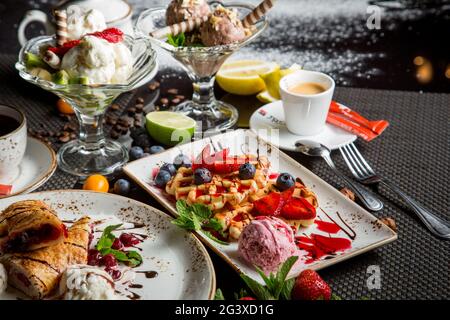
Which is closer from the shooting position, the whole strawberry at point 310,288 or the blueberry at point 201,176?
the whole strawberry at point 310,288

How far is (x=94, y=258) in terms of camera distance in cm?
168

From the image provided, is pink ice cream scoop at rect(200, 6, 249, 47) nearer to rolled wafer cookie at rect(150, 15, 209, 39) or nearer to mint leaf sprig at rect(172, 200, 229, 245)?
rolled wafer cookie at rect(150, 15, 209, 39)

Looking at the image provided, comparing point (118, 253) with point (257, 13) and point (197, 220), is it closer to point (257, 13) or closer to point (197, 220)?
point (197, 220)

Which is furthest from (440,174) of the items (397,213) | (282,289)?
(282,289)

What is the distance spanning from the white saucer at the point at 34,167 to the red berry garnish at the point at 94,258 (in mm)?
419

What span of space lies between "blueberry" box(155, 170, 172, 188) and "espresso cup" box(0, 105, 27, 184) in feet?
1.54

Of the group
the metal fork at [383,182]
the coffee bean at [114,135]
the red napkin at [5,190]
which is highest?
the metal fork at [383,182]

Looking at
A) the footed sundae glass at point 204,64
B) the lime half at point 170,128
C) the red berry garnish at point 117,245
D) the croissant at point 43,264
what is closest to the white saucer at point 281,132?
the footed sundae glass at point 204,64

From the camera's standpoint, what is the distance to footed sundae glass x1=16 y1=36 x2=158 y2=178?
2125 mm

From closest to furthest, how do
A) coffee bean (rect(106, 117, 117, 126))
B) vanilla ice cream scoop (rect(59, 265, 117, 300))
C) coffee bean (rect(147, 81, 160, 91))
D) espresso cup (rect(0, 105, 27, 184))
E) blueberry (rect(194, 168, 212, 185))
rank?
1. vanilla ice cream scoop (rect(59, 265, 117, 300))
2. blueberry (rect(194, 168, 212, 185))
3. espresso cup (rect(0, 105, 27, 184))
4. coffee bean (rect(106, 117, 117, 126))
5. coffee bean (rect(147, 81, 160, 91))

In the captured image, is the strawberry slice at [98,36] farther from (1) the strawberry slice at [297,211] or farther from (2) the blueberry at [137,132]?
(1) the strawberry slice at [297,211]

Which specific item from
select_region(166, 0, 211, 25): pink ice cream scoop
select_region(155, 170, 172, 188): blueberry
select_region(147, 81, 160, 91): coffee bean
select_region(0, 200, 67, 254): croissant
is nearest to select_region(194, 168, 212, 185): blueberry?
select_region(155, 170, 172, 188): blueberry

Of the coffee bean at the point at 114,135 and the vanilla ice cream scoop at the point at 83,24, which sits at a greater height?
the vanilla ice cream scoop at the point at 83,24

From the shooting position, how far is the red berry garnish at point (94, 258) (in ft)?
5.48
